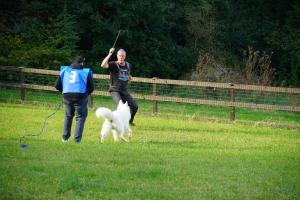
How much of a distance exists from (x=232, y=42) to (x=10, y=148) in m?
34.1

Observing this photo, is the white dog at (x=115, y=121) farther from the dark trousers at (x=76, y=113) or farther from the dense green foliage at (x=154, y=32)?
the dense green foliage at (x=154, y=32)

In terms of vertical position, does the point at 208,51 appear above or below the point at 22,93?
above

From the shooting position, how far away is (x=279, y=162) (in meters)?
10.7

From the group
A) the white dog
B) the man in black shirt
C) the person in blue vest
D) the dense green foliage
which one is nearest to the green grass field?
the white dog

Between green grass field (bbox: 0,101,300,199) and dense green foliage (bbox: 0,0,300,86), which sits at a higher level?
dense green foliage (bbox: 0,0,300,86)

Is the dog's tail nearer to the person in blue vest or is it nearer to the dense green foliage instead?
the person in blue vest

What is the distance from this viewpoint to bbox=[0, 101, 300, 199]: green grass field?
788cm

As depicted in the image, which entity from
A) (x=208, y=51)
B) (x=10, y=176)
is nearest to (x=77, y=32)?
(x=208, y=51)

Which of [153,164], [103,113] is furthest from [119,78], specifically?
[153,164]

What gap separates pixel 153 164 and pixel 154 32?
28.1 meters

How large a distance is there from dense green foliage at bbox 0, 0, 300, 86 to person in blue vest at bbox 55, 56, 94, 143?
15280 mm

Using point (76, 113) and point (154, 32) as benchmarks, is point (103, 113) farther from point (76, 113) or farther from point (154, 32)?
point (154, 32)

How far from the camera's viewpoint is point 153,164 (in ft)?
32.4

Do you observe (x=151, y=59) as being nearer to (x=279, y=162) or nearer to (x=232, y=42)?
(x=232, y=42)
